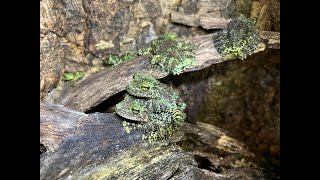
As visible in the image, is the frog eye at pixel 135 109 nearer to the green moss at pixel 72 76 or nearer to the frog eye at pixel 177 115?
the frog eye at pixel 177 115

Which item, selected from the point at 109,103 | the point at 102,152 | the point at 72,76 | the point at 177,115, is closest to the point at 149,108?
the point at 177,115

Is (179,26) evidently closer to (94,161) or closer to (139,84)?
(139,84)

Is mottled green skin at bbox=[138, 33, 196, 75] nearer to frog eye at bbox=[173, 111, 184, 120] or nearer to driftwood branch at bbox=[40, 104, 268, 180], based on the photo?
frog eye at bbox=[173, 111, 184, 120]

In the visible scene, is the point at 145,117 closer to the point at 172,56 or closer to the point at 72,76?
the point at 172,56

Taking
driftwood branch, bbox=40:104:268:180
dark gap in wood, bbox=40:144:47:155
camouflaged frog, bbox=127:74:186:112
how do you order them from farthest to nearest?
1. camouflaged frog, bbox=127:74:186:112
2. dark gap in wood, bbox=40:144:47:155
3. driftwood branch, bbox=40:104:268:180

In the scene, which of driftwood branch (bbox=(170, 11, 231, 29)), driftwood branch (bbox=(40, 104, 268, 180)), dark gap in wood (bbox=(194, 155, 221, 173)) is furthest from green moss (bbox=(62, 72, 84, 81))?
dark gap in wood (bbox=(194, 155, 221, 173))
